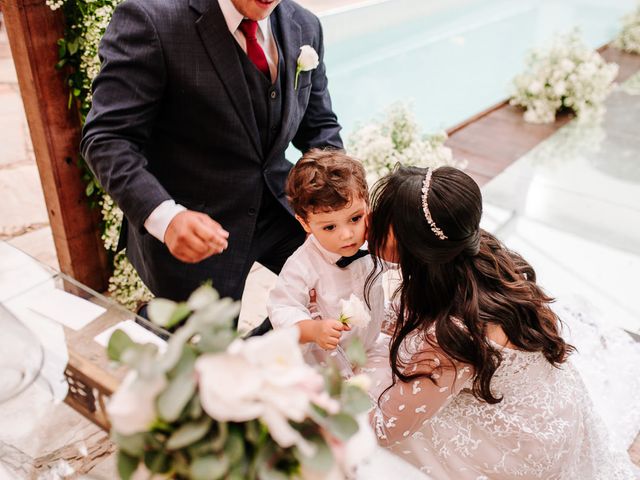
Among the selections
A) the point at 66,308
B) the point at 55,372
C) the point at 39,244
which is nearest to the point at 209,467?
the point at 55,372

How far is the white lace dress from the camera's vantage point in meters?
1.69

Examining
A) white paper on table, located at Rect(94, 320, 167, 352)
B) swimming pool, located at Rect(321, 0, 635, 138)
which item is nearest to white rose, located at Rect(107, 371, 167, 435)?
white paper on table, located at Rect(94, 320, 167, 352)

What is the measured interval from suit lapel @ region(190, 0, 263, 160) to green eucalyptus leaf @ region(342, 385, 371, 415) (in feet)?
3.85

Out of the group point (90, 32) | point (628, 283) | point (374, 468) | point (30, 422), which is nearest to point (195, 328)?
point (30, 422)

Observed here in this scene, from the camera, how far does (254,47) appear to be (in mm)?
1832

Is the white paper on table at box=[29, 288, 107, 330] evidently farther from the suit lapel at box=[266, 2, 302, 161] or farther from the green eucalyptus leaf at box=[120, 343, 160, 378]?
the green eucalyptus leaf at box=[120, 343, 160, 378]

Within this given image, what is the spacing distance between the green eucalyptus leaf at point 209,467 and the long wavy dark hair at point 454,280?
2.89 ft

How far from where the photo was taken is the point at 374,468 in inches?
68.2

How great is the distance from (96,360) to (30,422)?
230mm

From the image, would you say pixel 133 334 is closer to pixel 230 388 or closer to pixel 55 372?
pixel 55 372

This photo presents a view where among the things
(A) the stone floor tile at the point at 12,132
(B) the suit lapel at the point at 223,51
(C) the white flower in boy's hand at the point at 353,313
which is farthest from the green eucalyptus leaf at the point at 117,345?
(A) the stone floor tile at the point at 12,132

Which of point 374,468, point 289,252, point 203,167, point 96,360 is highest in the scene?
point 203,167

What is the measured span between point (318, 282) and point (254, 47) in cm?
70

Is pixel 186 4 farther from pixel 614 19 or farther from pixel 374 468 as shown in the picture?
pixel 614 19
